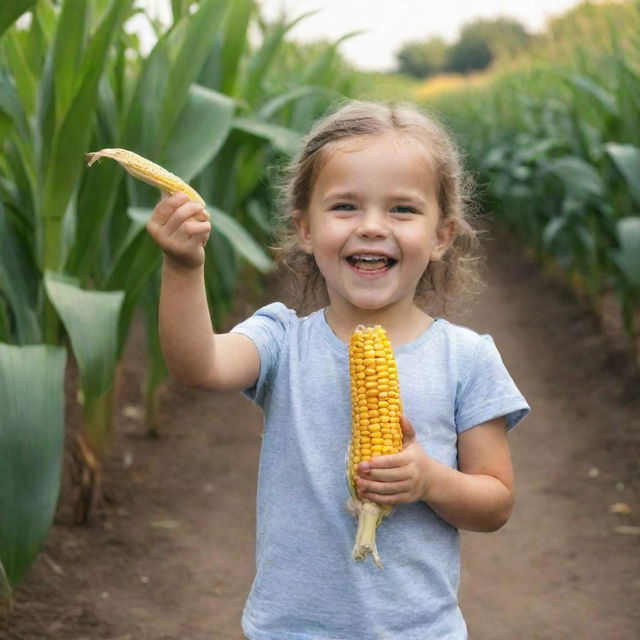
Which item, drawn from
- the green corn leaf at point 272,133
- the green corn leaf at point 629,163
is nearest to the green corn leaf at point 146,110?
the green corn leaf at point 272,133

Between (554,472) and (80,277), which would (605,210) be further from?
(80,277)

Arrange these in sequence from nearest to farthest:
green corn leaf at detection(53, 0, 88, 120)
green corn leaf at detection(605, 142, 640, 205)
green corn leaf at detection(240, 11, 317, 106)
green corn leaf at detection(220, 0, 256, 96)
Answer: green corn leaf at detection(53, 0, 88, 120) < green corn leaf at detection(220, 0, 256, 96) < green corn leaf at detection(240, 11, 317, 106) < green corn leaf at detection(605, 142, 640, 205)

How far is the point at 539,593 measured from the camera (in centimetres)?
277

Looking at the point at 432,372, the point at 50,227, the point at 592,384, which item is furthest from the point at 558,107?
the point at 432,372

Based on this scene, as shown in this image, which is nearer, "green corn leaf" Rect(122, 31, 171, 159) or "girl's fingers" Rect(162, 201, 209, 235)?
"girl's fingers" Rect(162, 201, 209, 235)

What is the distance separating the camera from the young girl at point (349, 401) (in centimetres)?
136

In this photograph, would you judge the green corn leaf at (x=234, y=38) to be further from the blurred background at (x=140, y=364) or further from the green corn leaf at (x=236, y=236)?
the green corn leaf at (x=236, y=236)

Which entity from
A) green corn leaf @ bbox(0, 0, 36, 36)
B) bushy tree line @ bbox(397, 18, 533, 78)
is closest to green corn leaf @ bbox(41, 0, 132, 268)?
green corn leaf @ bbox(0, 0, 36, 36)

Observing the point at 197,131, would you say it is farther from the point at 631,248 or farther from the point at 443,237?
the point at 631,248

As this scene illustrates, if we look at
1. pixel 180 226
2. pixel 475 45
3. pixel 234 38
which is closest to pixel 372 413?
pixel 180 226

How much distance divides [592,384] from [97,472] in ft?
8.30

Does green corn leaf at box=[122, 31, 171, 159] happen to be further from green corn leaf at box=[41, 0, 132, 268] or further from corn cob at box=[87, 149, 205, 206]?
corn cob at box=[87, 149, 205, 206]

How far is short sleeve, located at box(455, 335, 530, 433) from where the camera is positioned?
1.40 m

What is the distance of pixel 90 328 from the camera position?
212cm
